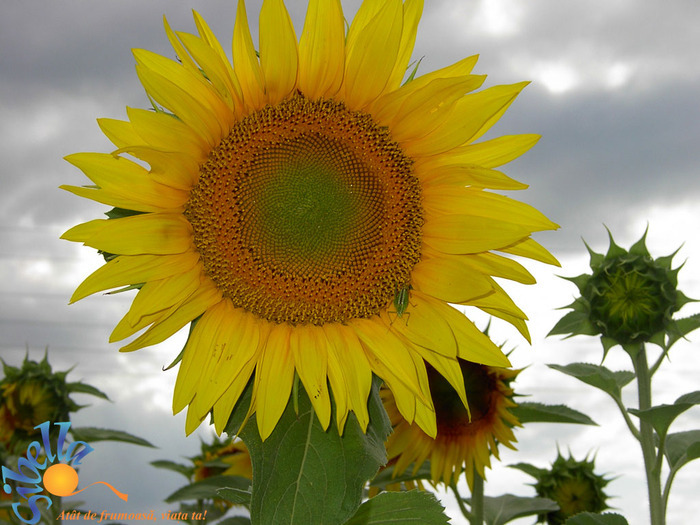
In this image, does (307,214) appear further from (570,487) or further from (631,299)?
(570,487)

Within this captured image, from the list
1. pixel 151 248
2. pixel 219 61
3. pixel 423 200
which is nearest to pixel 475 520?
pixel 423 200

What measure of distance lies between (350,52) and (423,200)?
1.78ft

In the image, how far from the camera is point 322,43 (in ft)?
7.66

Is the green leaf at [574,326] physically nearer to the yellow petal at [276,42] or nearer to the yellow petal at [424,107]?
the yellow petal at [424,107]

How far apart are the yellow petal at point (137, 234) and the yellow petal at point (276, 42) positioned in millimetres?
563

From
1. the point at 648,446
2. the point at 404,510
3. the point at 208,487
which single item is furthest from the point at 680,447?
the point at 208,487

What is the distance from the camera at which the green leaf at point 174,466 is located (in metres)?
5.71

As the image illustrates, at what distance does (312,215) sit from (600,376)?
1690 mm

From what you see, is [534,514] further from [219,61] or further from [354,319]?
[219,61]

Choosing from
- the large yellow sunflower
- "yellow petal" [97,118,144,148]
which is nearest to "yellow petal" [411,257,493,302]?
the large yellow sunflower

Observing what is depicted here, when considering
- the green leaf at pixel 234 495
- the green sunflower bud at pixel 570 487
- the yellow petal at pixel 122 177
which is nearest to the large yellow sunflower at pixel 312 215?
the yellow petal at pixel 122 177

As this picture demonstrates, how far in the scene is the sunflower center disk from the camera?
2.49 metres

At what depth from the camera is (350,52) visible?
7.72 ft

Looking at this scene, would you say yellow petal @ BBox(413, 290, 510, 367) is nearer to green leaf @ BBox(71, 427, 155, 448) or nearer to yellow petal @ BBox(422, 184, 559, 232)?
yellow petal @ BBox(422, 184, 559, 232)
